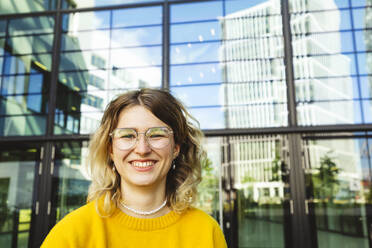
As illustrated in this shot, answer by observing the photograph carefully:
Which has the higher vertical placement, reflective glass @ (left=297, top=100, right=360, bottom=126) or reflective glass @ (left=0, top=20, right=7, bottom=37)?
reflective glass @ (left=0, top=20, right=7, bottom=37)

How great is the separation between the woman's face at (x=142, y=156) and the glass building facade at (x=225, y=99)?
4.29 m

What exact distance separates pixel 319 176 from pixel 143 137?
480cm

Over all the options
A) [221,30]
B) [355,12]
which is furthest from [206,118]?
[355,12]

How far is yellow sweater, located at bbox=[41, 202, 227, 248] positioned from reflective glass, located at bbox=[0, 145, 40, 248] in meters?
5.07

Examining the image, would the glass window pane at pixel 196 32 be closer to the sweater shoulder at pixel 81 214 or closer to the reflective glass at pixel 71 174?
the reflective glass at pixel 71 174

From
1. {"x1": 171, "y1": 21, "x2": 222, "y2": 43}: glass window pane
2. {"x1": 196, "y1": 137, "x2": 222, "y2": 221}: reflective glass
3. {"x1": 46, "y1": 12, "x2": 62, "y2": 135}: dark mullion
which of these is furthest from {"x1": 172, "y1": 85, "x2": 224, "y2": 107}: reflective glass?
{"x1": 46, "y1": 12, "x2": 62, "y2": 135}: dark mullion

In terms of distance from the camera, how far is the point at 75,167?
5.71 m

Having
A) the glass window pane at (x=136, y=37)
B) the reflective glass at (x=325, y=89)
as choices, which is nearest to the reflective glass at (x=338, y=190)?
the reflective glass at (x=325, y=89)

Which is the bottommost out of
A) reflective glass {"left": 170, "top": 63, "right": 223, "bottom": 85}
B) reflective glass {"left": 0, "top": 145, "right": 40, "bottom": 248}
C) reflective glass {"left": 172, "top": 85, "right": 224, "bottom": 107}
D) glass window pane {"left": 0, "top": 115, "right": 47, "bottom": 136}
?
reflective glass {"left": 0, "top": 145, "right": 40, "bottom": 248}

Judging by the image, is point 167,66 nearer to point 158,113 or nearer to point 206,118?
point 206,118

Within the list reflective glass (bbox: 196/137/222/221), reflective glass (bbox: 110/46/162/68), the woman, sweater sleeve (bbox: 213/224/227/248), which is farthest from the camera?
reflective glass (bbox: 110/46/162/68)

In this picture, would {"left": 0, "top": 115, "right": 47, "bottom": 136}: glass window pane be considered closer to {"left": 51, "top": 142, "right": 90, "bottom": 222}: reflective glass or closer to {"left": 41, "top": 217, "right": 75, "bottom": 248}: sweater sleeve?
{"left": 51, "top": 142, "right": 90, "bottom": 222}: reflective glass

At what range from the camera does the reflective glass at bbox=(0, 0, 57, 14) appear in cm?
637

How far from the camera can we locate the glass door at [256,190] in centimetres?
525
